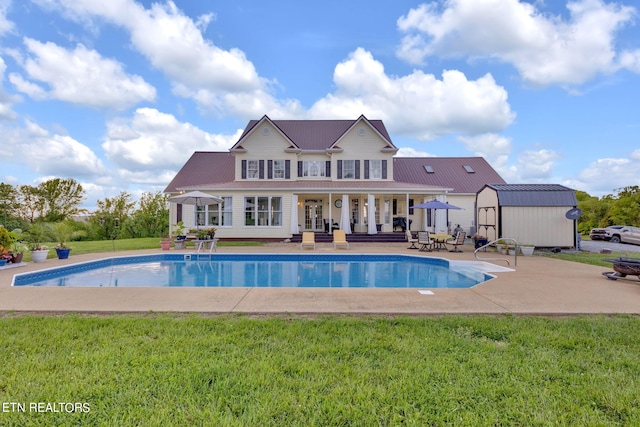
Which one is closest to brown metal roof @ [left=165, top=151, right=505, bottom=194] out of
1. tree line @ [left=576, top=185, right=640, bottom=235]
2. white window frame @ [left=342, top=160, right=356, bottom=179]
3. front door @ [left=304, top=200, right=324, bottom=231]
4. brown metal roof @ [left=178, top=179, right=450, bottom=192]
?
brown metal roof @ [left=178, top=179, right=450, bottom=192]

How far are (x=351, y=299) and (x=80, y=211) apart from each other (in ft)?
116

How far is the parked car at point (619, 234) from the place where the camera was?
20.0 meters

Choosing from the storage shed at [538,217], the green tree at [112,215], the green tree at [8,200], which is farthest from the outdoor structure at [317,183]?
the green tree at [8,200]

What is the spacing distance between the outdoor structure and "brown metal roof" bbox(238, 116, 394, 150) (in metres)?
0.08

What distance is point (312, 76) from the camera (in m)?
20.0

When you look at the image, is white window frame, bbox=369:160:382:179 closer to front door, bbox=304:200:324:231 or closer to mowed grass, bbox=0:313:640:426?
front door, bbox=304:200:324:231

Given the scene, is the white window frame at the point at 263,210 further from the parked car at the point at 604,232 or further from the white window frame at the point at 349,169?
the parked car at the point at 604,232

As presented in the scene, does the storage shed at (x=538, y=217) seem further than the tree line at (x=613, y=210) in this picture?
No

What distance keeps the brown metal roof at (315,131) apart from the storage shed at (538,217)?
883 cm

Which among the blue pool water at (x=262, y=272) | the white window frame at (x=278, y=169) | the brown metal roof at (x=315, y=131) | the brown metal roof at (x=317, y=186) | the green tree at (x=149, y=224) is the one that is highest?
the brown metal roof at (x=315, y=131)

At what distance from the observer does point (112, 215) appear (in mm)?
23969

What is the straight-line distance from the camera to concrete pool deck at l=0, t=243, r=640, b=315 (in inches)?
208

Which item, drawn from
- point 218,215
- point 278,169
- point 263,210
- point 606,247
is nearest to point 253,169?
point 278,169

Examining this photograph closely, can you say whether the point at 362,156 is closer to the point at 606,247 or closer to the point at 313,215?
the point at 313,215
